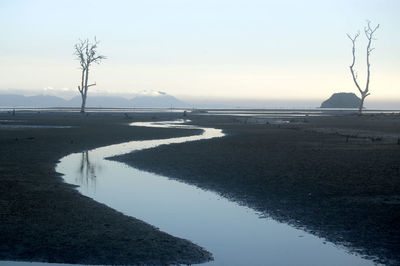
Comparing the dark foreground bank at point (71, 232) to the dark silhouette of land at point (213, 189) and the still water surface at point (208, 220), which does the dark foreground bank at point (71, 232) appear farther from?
the still water surface at point (208, 220)

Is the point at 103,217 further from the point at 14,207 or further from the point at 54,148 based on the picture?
the point at 54,148

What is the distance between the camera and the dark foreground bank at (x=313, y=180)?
10.4 meters

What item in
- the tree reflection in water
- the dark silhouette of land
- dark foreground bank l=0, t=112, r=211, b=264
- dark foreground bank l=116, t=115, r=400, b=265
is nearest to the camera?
dark foreground bank l=0, t=112, r=211, b=264

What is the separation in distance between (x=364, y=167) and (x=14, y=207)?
13260mm

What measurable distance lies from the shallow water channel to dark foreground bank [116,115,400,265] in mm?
541

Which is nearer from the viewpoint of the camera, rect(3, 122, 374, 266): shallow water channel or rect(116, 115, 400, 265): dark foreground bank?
rect(3, 122, 374, 266): shallow water channel

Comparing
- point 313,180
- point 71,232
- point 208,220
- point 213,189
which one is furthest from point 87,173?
point 71,232

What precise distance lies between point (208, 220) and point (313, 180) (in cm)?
585

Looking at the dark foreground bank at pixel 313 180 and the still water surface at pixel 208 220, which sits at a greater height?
the dark foreground bank at pixel 313 180

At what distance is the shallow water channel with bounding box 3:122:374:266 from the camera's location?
350 inches

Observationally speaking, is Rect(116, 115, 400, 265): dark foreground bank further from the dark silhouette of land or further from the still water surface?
the still water surface

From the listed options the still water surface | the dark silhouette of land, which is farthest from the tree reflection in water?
the dark silhouette of land

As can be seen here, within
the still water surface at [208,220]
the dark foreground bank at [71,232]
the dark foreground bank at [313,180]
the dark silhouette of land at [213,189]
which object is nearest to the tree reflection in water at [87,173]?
the still water surface at [208,220]

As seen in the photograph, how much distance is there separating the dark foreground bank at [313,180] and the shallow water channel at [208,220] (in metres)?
0.54
